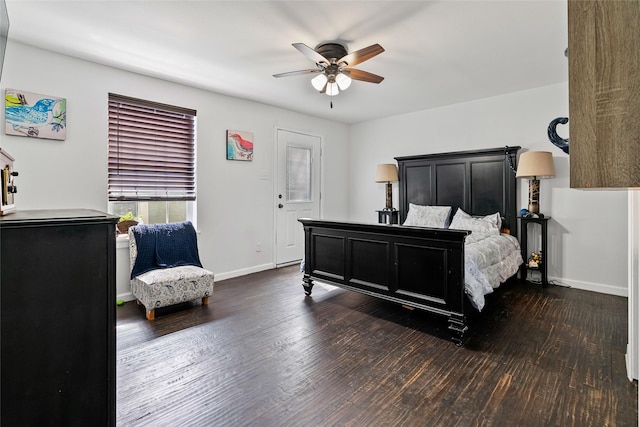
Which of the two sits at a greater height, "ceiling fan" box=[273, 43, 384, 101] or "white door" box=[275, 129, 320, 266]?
"ceiling fan" box=[273, 43, 384, 101]

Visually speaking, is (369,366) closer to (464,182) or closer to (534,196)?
(534,196)

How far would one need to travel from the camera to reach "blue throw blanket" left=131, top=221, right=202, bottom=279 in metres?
3.23

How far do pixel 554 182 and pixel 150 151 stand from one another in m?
4.89

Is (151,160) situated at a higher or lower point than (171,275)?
higher

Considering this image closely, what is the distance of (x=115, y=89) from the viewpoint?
3.31m

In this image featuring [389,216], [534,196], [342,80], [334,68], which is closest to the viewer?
[334,68]

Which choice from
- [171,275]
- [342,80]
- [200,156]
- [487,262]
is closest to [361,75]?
[342,80]

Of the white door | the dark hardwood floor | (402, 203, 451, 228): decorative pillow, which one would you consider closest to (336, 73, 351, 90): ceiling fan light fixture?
the white door

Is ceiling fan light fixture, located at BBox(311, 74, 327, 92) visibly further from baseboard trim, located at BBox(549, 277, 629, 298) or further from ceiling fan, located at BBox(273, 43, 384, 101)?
baseboard trim, located at BBox(549, 277, 629, 298)

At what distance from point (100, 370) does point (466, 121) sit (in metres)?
4.92

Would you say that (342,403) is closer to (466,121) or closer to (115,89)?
(115,89)

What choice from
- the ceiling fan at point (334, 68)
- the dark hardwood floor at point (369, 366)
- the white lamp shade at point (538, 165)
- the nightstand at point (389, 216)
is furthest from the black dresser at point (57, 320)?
the nightstand at point (389, 216)

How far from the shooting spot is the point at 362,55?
99.9 inches

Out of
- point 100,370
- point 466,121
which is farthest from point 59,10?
point 466,121
